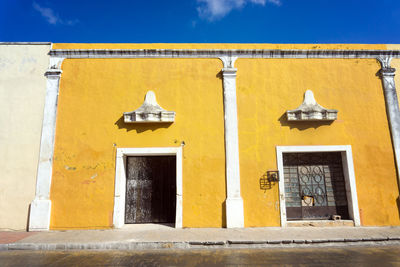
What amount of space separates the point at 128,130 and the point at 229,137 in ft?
9.01

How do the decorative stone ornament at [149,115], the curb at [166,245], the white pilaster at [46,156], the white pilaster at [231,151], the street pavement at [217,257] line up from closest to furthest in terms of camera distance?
the street pavement at [217,257], the curb at [166,245], the white pilaster at [46,156], the white pilaster at [231,151], the decorative stone ornament at [149,115]

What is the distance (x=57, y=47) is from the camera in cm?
704

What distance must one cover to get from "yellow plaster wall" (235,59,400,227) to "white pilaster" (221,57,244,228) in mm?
162

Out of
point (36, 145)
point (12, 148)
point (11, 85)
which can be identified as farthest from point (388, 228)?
point (11, 85)

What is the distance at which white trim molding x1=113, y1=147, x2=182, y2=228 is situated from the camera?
6219 millimetres

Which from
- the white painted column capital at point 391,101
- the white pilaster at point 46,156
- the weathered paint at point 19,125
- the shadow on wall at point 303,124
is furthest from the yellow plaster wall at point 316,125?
the weathered paint at point 19,125

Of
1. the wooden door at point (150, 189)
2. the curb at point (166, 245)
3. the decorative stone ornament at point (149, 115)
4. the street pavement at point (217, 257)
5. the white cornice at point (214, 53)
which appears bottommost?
the street pavement at point (217, 257)

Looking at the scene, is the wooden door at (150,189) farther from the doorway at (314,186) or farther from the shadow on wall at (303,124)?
the shadow on wall at (303,124)

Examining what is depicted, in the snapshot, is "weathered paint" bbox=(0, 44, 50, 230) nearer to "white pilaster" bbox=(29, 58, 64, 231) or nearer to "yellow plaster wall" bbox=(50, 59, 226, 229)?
"white pilaster" bbox=(29, 58, 64, 231)

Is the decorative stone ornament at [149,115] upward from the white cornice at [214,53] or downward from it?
downward

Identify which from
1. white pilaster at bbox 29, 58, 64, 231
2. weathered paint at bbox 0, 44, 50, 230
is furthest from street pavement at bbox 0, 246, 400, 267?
weathered paint at bbox 0, 44, 50, 230

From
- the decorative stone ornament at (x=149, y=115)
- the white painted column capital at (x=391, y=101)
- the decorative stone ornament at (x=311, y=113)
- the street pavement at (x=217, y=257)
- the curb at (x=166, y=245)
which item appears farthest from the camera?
the white painted column capital at (x=391, y=101)

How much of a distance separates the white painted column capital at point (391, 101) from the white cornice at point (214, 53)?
0.42 m

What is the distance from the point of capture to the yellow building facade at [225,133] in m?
6.27
